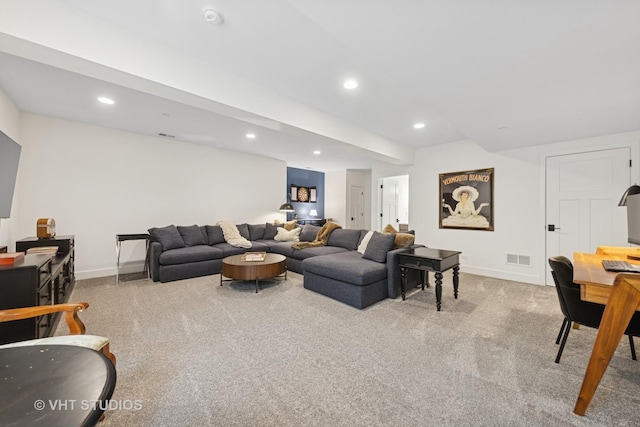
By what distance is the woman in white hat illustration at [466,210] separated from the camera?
482 cm

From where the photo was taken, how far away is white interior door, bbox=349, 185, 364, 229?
8773 mm

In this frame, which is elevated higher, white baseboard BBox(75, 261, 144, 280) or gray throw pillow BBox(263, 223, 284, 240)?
gray throw pillow BBox(263, 223, 284, 240)

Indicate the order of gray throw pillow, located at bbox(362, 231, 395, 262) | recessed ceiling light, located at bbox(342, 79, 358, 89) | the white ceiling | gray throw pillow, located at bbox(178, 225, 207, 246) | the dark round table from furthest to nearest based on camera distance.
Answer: gray throw pillow, located at bbox(178, 225, 207, 246)
gray throw pillow, located at bbox(362, 231, 395, 262)
recessed ceiling light, located at bbox(342, 79, 358, 89)
the white ceiling
the dark round table

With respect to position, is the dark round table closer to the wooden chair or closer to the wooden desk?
the wooden chair

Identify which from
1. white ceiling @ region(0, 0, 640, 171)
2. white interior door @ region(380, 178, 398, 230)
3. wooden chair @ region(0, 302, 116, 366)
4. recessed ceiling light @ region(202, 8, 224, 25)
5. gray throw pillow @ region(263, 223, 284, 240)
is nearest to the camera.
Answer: wooden chair @ region(0, 302, 116, 366)

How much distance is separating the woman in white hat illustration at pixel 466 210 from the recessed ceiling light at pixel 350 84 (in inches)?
129

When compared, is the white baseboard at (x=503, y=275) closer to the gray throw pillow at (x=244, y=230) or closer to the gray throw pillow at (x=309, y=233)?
the gray throw pillow at (x=309, y=233)

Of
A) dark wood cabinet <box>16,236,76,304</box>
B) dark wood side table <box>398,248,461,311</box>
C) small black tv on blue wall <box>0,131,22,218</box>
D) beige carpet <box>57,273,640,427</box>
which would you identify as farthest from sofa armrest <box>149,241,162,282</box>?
dark wood side table <box>398,248,461,311</box>

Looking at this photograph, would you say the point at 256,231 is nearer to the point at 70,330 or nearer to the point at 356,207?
the point at 356,207

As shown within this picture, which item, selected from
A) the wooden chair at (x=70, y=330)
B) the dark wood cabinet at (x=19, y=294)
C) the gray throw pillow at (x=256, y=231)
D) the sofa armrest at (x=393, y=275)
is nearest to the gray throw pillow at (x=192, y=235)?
the gray throw pillow at (x=256, y=231)

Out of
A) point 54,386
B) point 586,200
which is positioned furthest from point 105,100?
point 586,200

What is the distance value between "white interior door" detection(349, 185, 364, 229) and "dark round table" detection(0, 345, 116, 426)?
7989mm

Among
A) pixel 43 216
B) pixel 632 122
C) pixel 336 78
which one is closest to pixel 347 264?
pixel 336 78

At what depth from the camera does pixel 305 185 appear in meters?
8.70
